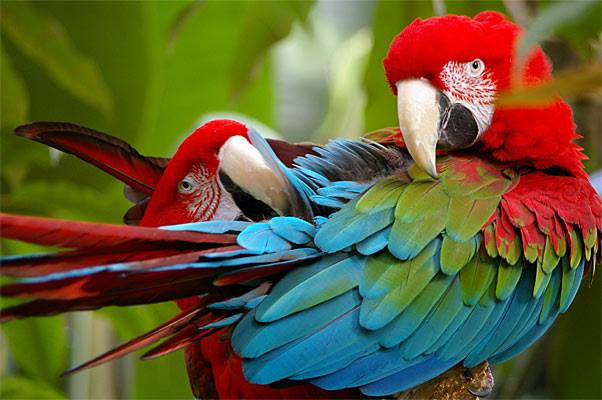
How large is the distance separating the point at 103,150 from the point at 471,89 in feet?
1.27

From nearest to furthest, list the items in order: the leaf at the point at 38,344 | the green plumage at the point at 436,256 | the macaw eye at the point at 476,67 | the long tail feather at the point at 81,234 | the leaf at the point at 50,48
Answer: the long tail feather at the point at 81,234 < the green plumage at the point at 436,256 < the macaw eye at the point at 476,67 < the leaf at the point at 50,48 < the leaf at the point at 38,344

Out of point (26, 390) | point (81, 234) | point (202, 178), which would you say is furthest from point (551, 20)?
point (26, 390)

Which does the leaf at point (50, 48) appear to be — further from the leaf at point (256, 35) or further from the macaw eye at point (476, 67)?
the macaw eye at point (476, 67)

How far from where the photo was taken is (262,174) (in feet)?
2.44

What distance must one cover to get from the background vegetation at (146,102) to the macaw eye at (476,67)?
175 mm

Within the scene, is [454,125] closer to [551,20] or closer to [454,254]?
[454,254]

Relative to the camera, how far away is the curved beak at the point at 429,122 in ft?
2.37

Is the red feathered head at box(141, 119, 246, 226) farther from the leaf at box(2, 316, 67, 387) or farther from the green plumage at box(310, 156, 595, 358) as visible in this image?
the leaf at box(2, 316, 67, 387)

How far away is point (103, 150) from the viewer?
86 cm

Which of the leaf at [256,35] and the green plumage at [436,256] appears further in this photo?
the leaf at [256,35]

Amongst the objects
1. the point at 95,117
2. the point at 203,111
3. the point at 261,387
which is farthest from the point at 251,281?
the point at 203,111

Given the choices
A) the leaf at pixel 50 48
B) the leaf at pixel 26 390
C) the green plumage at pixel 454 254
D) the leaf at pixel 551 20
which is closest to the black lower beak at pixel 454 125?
the green plumage at pixel 454 254

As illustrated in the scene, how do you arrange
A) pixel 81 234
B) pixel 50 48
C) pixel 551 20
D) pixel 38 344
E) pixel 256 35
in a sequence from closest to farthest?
A: pixel 551 20 → pixel 81 234 → pixel 50 48 → pixel 256 35 → pixel 38 344

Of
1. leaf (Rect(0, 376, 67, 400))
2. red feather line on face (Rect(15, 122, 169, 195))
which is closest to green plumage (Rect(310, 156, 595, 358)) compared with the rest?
red feather line on face (Rect(15, 122, 169, 195))
